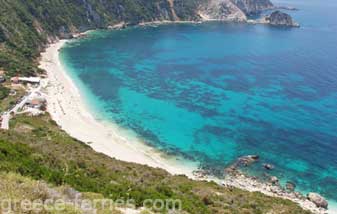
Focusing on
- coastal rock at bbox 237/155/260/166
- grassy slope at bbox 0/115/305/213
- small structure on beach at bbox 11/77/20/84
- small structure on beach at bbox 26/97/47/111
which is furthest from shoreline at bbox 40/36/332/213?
grassy slope at bbox 0/115/305/213

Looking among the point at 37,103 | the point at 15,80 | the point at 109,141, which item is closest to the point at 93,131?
the point at 109,141

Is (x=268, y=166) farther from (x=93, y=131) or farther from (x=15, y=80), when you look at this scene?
(x=15, y=80)

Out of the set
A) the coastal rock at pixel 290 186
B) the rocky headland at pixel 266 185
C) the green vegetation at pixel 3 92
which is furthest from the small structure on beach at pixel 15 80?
the coastal rock at pixel 290 186

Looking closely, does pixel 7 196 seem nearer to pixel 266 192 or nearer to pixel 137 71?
pixel 266 192

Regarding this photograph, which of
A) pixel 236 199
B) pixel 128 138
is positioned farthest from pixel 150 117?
pixel 236 199

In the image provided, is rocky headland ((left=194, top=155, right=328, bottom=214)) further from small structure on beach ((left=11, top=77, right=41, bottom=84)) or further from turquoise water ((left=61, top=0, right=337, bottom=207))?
small structure on beach ((left=11, top=77, right=41, bottom=84))

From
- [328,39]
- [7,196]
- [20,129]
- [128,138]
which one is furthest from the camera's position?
[328,39]

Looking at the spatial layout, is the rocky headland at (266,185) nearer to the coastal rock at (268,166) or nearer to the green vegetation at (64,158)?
the coastal rock at (268,166)
